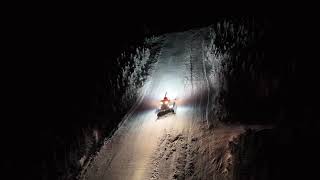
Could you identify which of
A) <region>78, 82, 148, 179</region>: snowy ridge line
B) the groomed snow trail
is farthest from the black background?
the groomed snow trail

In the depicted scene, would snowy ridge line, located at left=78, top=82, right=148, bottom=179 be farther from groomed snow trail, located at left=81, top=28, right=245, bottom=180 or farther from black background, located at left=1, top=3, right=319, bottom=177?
black background, located at left=1, top=3, right=319, bottom=177

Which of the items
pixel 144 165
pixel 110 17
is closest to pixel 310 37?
pixel 144 165

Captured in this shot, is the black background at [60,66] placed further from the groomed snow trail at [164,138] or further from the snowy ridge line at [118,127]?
the groomed snow trail at [164,138]

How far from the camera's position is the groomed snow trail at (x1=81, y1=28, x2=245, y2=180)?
13906mm

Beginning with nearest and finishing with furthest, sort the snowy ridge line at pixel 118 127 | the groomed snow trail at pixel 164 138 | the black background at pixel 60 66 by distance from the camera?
the groomed snow trail at pixel 164 138, the black background at pixel 60 66, the snowy ridge line at pixel 118 127

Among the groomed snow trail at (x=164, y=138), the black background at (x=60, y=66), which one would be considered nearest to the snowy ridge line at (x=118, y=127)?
the groomed snow trail at (x=164, y=138)

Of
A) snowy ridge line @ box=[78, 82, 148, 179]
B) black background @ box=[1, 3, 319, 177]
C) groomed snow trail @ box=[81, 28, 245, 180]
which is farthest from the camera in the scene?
snowy ridge line @ box=[78, 82, 148, 179]

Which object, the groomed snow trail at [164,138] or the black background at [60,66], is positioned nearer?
the groomed snow trail at [164,138]

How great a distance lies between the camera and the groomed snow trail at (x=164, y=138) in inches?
547

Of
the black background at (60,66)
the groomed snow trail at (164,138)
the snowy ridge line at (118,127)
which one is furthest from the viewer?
the snowy ridge line at (118,127)

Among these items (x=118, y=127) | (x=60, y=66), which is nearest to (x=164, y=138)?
(x=118, y=127)

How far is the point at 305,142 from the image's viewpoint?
786 centimetres

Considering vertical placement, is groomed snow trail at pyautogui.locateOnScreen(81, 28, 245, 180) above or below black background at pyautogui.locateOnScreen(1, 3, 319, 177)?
below

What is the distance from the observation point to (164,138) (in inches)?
637
